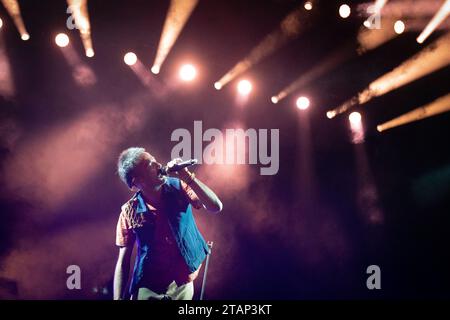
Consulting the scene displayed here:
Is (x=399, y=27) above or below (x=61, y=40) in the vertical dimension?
above

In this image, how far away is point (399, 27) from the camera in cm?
A: 407

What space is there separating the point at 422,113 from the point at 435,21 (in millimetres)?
884

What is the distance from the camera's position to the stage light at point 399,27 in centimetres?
407

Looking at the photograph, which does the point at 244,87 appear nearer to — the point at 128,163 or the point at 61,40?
the point at 128,163

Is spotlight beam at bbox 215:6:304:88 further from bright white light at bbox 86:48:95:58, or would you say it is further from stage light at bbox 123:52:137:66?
bright white light at bbox 86:48:95:58

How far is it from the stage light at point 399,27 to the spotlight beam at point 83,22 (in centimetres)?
277

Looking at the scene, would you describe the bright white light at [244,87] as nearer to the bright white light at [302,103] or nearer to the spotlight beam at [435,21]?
the bright white light at [302,103]

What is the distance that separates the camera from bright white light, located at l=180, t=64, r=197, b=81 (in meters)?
3.84

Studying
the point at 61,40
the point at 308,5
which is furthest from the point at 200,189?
the point at 308,5

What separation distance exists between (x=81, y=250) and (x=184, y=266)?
93 centimetres

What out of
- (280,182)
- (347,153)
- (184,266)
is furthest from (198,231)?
(347,153)

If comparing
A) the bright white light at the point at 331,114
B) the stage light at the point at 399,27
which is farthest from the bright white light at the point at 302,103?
the stage light at the point at 399,27

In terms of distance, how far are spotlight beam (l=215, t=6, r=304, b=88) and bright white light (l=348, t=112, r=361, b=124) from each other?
2.94 ft

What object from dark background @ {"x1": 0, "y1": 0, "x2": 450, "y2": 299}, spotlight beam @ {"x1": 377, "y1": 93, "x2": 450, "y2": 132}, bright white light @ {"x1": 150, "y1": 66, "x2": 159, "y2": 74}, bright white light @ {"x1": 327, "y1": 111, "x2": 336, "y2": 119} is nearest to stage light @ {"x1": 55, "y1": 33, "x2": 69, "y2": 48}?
dark background @ {"x1": 0, "y1": 0, "x2": 450, "y2": 299}
